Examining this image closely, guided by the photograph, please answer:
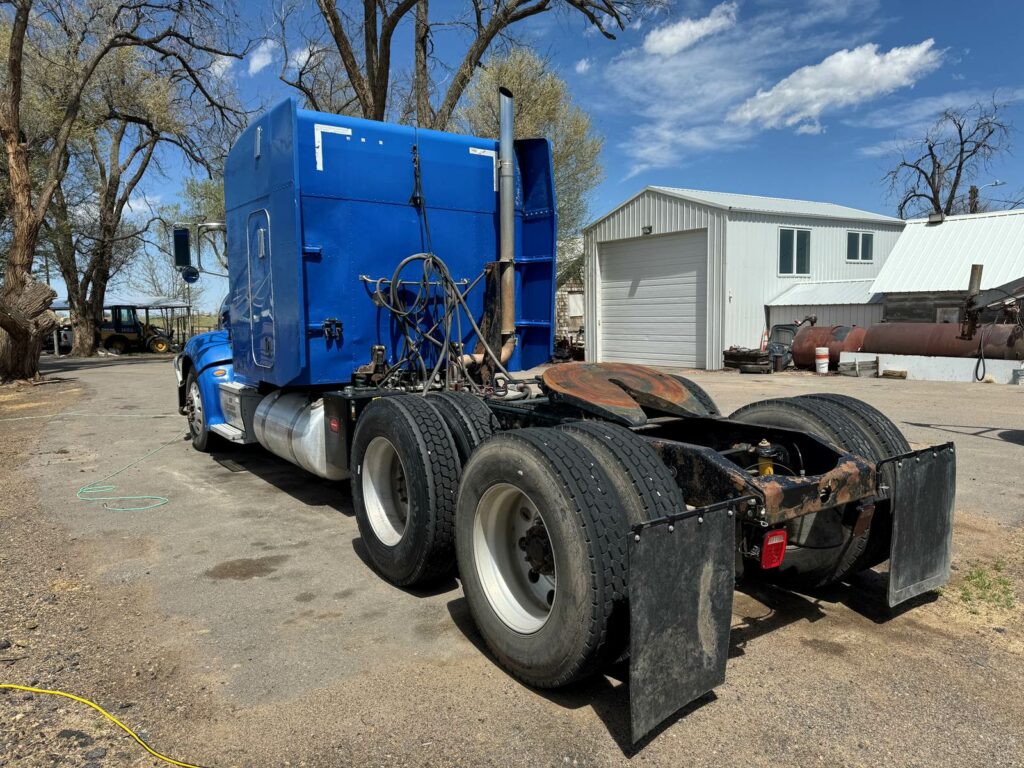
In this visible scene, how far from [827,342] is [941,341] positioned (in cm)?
280

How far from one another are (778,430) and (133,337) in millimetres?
38709

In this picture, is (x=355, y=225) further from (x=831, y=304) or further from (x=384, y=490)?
(x=831, y=304)

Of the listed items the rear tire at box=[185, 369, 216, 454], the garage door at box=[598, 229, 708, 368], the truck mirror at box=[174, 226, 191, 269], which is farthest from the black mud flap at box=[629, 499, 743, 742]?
the garage door at box=[598, 229, 708, 368]

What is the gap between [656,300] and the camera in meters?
23.6

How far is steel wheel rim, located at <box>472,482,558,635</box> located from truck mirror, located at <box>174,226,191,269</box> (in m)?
5.67

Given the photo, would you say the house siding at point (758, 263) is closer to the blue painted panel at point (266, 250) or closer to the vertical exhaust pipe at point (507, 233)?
the vertical exhaust pipe at point (507, 233)

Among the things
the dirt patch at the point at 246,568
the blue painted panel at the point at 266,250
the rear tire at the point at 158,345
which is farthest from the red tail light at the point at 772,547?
the rear tire at the point at 158,345

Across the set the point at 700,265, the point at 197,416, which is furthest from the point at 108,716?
the point at 700,265

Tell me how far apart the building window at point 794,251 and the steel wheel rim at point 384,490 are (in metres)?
21.0

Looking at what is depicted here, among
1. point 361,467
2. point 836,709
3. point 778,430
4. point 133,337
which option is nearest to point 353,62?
point 361,467

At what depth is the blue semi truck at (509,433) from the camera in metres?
2.74

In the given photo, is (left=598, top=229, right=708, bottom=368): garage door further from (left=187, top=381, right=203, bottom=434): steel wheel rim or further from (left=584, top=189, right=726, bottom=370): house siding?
(left=187, top=381, right=203, bottom=434): steel wheel rim

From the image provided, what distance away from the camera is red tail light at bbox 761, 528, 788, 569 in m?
3.07

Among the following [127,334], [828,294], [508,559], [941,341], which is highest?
[828,294]
